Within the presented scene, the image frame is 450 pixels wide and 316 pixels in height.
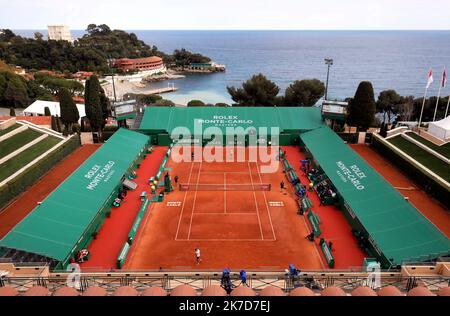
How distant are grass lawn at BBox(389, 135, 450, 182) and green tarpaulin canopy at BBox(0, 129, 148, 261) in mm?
28397

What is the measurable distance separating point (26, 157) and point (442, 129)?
140 feet

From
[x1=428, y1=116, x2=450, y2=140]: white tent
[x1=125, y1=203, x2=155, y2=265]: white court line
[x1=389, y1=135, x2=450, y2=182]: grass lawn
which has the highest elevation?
[x1=428, y1=116, x2=450, y2=140]: white tent

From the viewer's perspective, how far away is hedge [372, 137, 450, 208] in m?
28.0

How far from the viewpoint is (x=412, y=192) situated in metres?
30.3

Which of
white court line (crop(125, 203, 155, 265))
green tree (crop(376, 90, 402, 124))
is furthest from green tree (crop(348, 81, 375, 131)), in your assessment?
white court line (crop(125, 203, 155, 265))

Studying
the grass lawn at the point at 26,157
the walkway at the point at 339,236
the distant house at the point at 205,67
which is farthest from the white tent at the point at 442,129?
the distant house at the point at 205,67

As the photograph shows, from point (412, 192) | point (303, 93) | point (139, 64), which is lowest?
point (412, 192)

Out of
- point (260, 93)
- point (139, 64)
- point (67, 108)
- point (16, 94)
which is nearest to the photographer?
point (67, 108)

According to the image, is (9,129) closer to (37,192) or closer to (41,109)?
(37,192)

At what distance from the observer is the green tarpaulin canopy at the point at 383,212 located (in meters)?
19.6

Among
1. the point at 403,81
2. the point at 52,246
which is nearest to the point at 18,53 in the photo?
the point at 52,246

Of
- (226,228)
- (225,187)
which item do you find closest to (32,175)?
(225,187)

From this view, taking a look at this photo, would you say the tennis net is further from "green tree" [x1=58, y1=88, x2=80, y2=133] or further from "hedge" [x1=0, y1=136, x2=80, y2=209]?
"green tree" [x1=58, y1=88, x2=80, y2=133]
